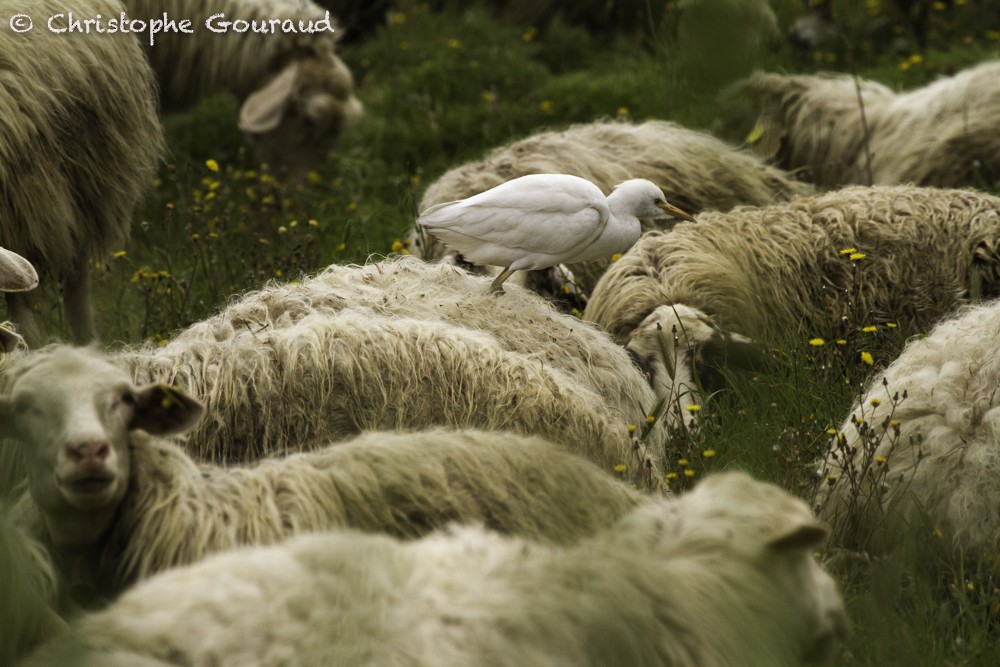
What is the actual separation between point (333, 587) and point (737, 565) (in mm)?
769

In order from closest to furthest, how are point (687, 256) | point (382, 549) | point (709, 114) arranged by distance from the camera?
point (709, 114) < point (382, 549) < point (687, 256)

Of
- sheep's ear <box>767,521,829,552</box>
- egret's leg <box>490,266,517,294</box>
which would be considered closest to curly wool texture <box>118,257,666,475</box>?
egret's leg <box>490,266,517,294</box>

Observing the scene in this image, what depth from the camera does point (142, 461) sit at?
114 inches

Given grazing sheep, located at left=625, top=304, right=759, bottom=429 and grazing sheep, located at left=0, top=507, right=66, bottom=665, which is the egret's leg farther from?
grazing sheep, located at left=0, top=507, right=66, bottom=665

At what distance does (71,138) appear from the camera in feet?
16.4

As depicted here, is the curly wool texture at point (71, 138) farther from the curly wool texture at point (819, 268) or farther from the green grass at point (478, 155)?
the curly wool texture at point (819, 268)

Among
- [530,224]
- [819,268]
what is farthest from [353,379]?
[819,268]

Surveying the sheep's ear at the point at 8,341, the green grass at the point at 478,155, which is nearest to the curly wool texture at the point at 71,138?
the green grass at the point at 478,155

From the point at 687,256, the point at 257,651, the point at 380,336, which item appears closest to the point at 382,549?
the point at 257,651

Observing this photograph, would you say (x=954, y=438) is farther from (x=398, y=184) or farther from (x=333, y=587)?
(x=398, y=184)

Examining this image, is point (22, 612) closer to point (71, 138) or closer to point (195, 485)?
point (195, 485)

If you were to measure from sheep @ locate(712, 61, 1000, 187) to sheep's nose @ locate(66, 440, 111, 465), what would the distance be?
467 centimetres

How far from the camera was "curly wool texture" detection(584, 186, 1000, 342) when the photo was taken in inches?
208

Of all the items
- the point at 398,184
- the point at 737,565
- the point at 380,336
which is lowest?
the point at 398,184
